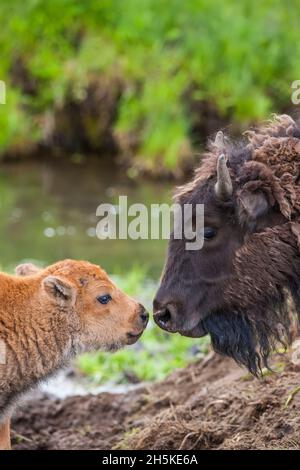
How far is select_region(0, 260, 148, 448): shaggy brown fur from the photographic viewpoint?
25.8 feet

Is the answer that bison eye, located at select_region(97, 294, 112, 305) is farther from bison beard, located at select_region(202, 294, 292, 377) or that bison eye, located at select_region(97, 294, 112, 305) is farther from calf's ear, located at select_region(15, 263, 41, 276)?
bison beard, located at select_region(202, 294, 292, 377)

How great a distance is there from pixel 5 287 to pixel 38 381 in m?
0.71

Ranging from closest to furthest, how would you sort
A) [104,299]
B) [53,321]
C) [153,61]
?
[53,321]
[104,299]
[153,61]

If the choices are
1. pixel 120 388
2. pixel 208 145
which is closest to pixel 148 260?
pixel 120 388

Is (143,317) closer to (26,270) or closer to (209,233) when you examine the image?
(26,270)

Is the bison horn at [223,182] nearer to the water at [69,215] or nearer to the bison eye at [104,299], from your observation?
the bison eye at [104,299]

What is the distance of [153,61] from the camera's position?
23188mm

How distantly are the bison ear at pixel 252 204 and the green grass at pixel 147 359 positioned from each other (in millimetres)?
3713

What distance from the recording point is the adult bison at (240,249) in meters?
7.12

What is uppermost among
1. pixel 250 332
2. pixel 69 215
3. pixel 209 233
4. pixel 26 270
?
pixel 69 215

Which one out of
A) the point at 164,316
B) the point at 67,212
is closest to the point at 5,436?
the point at 164,316

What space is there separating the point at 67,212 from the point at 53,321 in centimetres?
1162

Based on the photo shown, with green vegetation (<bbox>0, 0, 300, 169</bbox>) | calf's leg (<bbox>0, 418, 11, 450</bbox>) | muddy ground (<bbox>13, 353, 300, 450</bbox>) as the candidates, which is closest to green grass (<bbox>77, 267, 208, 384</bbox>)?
muddy ground (<bbox>13, 353, 300, 450</bbox>)
